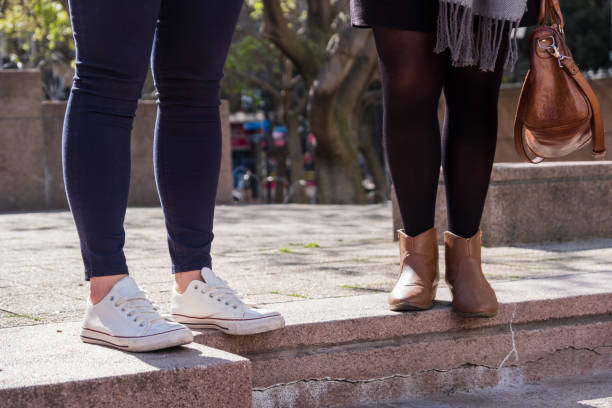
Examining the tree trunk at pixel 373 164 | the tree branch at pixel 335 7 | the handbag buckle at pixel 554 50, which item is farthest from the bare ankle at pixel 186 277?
the tree trunk at pixel 373 164

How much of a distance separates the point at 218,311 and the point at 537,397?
1012 millimetres

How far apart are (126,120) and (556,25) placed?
137 centimetres

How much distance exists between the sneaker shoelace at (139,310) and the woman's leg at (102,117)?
0.08 metres

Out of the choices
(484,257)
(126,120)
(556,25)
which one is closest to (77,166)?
(126,120)

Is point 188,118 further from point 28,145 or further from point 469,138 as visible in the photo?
point 28,145

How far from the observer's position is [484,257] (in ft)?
15.2

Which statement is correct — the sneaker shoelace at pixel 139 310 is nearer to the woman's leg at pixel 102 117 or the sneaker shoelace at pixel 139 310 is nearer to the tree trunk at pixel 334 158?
the woman's leg at pixel 102 117

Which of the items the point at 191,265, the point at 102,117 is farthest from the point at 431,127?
the point at 102,117

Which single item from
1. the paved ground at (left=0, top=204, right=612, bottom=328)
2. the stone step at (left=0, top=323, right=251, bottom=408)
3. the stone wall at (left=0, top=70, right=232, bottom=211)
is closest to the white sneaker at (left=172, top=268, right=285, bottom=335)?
the stone step at (left=0, top=323, right=251, bottom=408)

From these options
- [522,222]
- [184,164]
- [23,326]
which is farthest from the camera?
[522,222]

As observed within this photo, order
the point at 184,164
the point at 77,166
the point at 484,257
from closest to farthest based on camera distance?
1. the point at 77,166
2. the point at 184,164
3. the point at 484,257

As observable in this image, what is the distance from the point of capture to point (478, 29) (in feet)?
9.21

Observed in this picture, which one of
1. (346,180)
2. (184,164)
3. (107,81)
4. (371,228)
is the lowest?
(346,180)

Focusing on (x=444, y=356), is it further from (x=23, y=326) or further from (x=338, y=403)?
(x=23, y=326)
